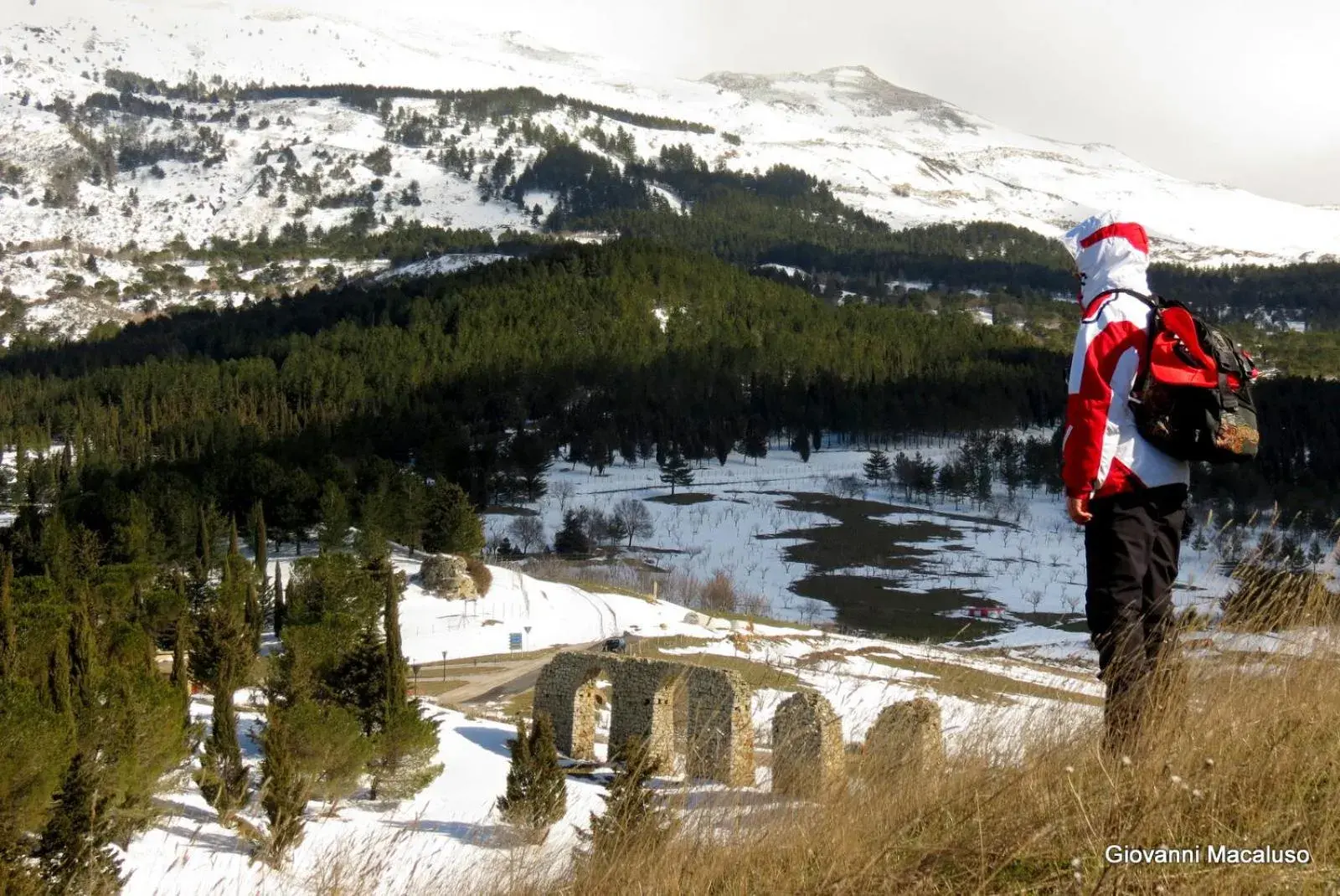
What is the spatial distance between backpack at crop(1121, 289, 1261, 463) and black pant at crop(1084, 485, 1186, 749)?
27cm

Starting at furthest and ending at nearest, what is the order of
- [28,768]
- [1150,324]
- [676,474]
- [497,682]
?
1. [676,474]
2. [497,682]
3. [28,768]
4. [1150,324]

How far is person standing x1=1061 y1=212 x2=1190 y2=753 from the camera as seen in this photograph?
15.9 ft

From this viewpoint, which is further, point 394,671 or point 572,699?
point 394,671

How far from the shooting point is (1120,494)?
16.3ft

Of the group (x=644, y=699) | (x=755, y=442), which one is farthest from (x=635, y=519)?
(x=644, y=699)

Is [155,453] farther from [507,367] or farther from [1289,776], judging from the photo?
[1289,776]

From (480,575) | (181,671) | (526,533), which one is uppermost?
(181,671)

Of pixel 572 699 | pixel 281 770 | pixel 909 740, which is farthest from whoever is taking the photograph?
pixel 572 699

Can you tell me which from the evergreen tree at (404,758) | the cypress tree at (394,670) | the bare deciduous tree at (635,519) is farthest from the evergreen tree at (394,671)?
the bare deciduous tree at (635,519)

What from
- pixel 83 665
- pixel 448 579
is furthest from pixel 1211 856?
pixel 448 579

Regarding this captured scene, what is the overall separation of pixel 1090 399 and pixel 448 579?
1876 inches

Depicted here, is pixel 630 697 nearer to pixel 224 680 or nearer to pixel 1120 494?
pixel 224 680

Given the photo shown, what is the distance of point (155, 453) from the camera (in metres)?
81.8

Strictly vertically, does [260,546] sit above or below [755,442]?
below
